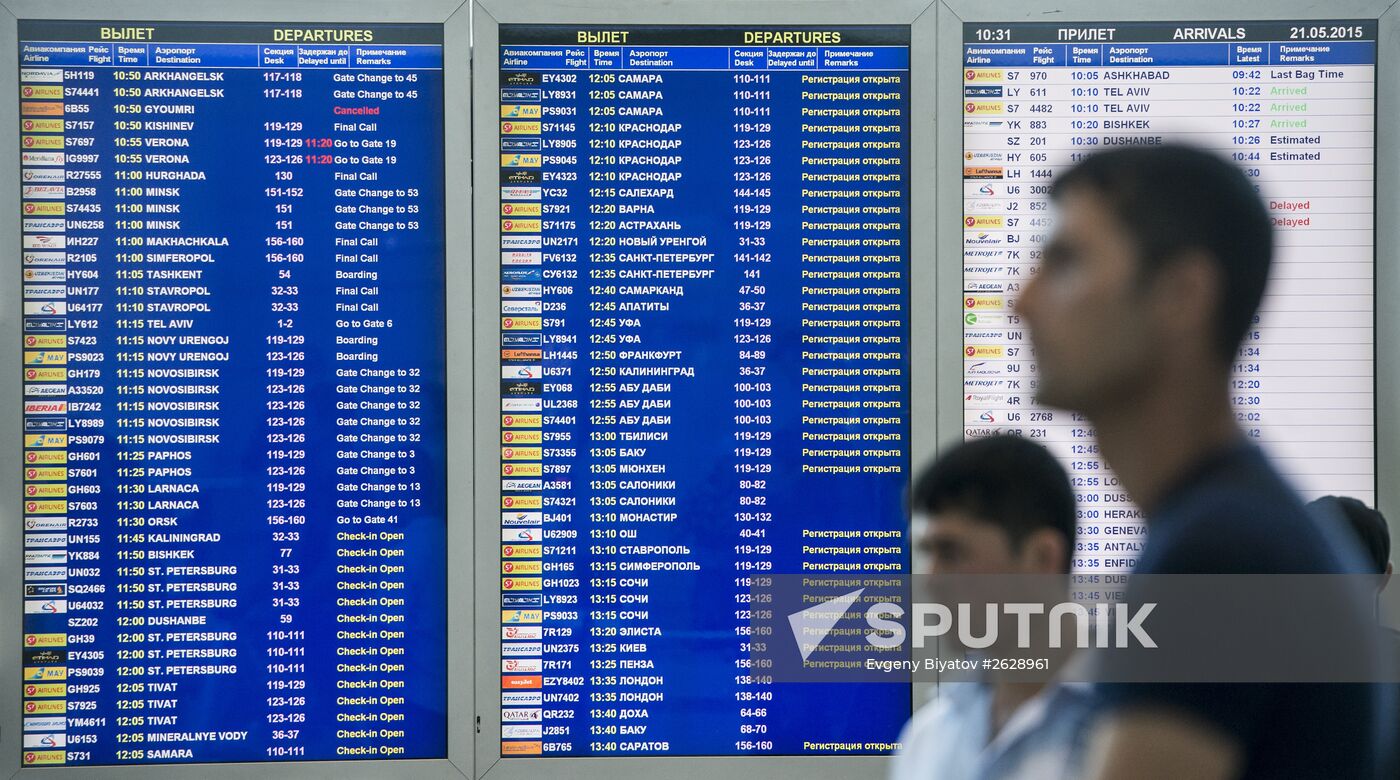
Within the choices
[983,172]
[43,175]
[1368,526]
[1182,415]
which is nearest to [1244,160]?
[983,172]

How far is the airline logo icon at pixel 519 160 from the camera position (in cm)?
233

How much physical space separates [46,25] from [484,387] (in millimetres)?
1322

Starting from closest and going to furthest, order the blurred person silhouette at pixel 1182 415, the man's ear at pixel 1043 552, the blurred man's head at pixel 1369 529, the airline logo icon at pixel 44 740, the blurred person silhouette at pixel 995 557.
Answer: the blurred person silhouette at pixel 1182 415
the blurred person silhouette at pixel 995 557
the man's ear at pixel 1043 552
the blurred man's head at pixel 1369 529
the airline logo icon at pixel 44 740

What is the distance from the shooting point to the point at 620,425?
235 cm

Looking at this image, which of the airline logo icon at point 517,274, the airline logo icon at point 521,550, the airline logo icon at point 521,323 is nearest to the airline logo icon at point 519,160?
the airline logo icon at point 517,274

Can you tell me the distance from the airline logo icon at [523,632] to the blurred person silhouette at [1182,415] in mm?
1654

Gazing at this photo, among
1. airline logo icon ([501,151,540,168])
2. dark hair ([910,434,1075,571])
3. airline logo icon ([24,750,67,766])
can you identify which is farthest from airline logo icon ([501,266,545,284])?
airline logo icon ([24,750,67,766])

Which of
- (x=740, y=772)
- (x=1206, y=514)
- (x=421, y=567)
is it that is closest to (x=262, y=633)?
(x=421, y=567)

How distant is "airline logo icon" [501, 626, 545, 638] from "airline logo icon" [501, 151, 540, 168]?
1.09 m

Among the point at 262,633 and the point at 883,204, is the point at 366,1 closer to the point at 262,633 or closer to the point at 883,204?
the point at 883,204

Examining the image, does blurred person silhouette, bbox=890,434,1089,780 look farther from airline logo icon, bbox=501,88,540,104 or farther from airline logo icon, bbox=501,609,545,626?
airline logo icon, bbox=501,88,540,104

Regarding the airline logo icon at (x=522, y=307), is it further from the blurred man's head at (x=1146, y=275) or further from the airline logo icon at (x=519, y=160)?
the blurred man's head at (x=1146, y=275)

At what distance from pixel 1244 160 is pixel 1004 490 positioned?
55.9 inches

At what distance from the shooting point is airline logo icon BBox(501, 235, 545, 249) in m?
2.34
